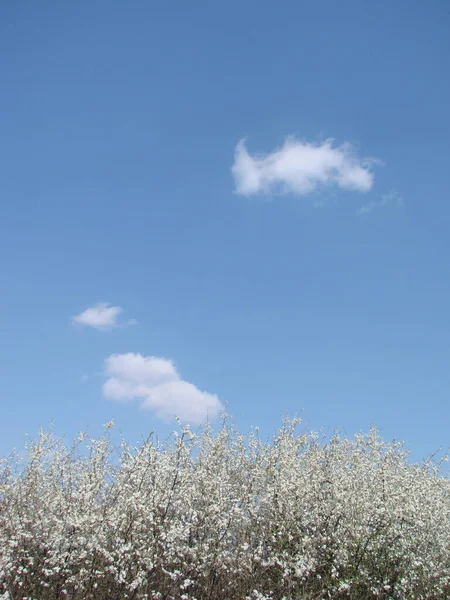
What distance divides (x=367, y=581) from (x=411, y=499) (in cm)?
267

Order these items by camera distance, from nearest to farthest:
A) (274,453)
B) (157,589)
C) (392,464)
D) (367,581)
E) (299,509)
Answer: (157,589), (367,581), (299,509), (274,453), (392,464)

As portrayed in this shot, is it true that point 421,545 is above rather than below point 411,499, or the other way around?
below

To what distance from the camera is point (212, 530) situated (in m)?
12.4

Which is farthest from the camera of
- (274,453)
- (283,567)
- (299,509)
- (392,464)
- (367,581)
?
(392,464)

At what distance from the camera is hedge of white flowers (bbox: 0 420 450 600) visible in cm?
1132

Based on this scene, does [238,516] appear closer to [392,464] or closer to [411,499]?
[411,499]

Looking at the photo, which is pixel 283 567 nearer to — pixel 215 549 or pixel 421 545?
pixel 215 549

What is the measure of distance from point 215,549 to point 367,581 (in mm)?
4694

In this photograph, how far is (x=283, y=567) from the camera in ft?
41.4

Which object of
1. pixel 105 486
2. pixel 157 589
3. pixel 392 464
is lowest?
pixel 157 589

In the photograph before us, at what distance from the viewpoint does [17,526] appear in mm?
12375

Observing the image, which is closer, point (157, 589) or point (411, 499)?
point (157, 589)

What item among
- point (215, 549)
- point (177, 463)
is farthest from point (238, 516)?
point (177, 463)

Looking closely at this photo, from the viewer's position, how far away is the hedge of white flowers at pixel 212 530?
446 inches
